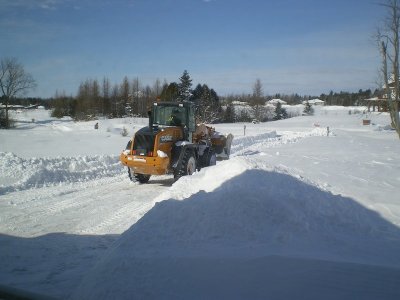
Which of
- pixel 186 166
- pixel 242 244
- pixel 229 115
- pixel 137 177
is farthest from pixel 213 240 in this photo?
pixel 229 115

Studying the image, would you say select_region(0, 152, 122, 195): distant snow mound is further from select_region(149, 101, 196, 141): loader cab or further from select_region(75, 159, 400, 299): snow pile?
select_region(75, 159, 400, 299): snow pile

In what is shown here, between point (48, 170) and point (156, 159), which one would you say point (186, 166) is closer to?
point (156, 159)

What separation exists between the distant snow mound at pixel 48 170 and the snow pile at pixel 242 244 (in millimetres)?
5943

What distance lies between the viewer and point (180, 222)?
6059mm

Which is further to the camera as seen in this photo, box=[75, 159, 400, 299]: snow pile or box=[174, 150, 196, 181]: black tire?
box=[174, 150, 196, 181]: black tire

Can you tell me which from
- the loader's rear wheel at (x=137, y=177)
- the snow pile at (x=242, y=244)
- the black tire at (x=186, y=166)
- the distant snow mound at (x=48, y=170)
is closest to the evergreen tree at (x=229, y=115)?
the distant snow mound at (x=48, y=170)

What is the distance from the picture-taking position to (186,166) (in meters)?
11.5

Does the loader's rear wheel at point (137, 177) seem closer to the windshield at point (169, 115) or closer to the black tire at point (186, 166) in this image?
the black tire at point (186, 166)

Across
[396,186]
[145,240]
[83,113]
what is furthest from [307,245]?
[83,113]

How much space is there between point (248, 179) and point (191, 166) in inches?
160

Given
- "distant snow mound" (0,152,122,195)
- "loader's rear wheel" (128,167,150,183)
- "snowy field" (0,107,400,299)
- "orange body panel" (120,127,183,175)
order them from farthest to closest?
1. "loader's rear wheel" (128,167,150,183)
2. "distant snow mound" (0,152,122,195)
3. "orange body panel" (120,127,183,175)
4. "snowy field" (0,107,400,299)

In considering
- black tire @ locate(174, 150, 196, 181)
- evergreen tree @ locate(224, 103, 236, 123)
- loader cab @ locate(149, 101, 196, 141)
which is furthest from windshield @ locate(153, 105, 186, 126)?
evergreen tree @ locate(224, 103, 236, 123)

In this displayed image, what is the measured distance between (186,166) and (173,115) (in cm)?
186

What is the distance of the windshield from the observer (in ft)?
40.0
